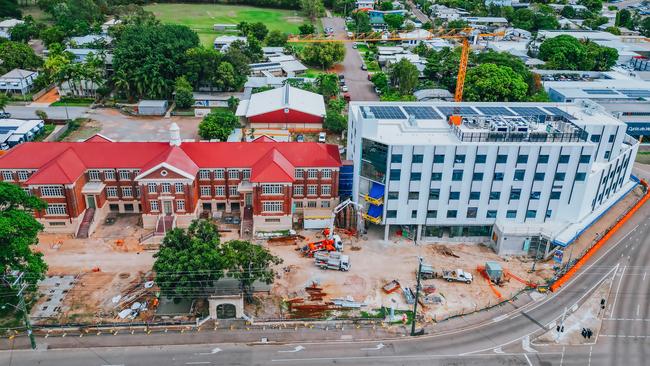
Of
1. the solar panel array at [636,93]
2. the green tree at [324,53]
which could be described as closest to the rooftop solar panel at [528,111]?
the solar panel array at [636,93]

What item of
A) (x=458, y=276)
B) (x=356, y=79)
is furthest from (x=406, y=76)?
(x=458, y=276)

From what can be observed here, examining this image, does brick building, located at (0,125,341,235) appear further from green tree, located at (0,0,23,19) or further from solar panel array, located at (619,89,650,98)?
green tree, located at (0,0,23,19)

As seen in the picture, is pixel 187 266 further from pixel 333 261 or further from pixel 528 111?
pixel 528 111

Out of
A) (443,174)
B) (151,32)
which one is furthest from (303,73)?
(443,174)

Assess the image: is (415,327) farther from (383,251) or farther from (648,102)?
(648,102)

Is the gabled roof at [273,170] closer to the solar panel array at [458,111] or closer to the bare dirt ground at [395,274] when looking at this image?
the bare dirt ground at [395,274]
